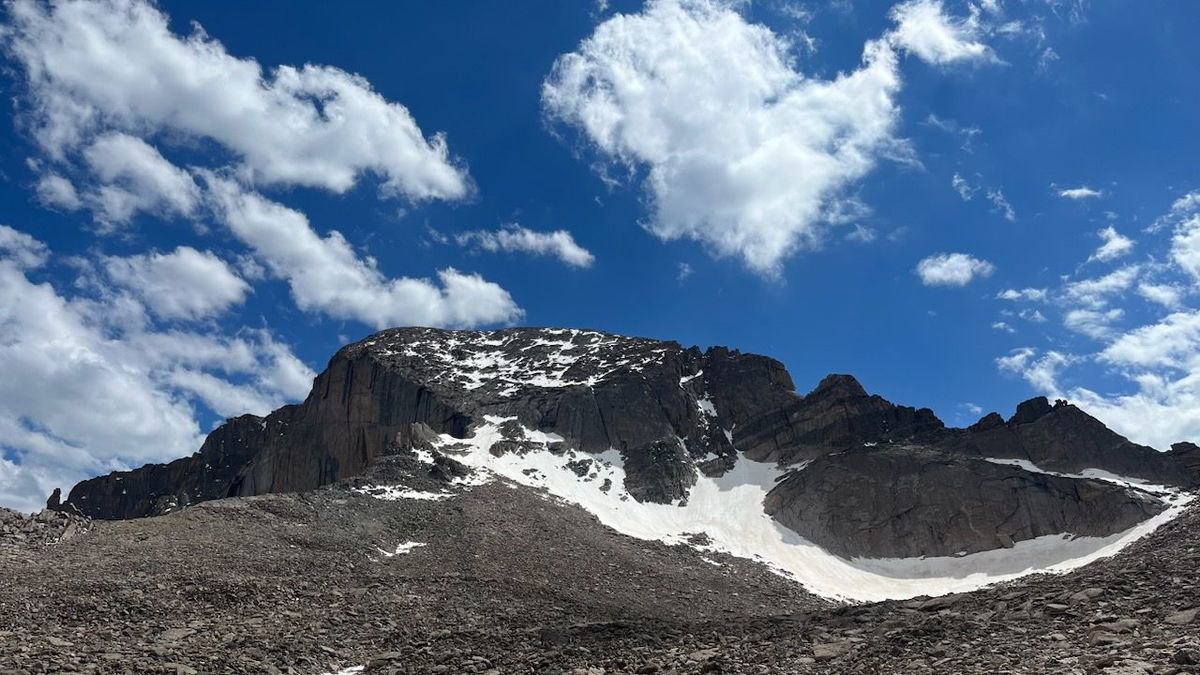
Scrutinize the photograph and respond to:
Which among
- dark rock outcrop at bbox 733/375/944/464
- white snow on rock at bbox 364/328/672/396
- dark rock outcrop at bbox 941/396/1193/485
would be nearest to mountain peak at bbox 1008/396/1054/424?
dark rock outcrop at bbox 941/396/1193/485

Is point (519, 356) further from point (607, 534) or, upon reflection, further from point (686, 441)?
point (607, 534)

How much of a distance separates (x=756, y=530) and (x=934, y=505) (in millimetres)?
15427

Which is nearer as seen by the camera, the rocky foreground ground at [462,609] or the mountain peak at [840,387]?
the rocky foreground ground at [462,609]

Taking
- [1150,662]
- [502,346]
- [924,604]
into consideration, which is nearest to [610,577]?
[924,604]

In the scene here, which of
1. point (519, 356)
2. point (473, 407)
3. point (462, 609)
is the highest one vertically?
point (519, 356)

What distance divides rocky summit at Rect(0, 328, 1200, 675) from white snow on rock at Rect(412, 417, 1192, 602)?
33 centimetres

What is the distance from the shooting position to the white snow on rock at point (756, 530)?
2564 inches

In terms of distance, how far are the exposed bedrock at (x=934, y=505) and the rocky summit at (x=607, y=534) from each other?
0.22m

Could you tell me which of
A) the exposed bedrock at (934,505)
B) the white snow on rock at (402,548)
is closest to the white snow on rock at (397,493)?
the white snow on rock at (402,548)

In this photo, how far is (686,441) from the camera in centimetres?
9475

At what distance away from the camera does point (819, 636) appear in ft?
91.0

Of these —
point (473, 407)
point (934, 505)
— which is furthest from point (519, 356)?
point (934, 505)

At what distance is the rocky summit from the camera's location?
27312 millimetres

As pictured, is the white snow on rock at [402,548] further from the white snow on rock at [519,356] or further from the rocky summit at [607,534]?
the white snow on rock at [519,356]
